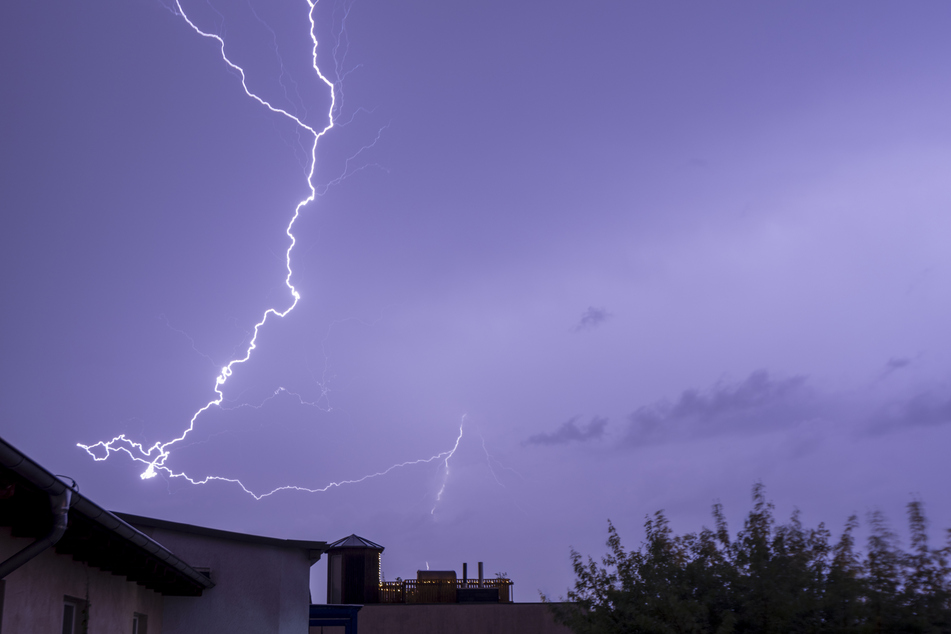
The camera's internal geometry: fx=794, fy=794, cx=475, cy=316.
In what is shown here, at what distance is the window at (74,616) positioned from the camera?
293 inches

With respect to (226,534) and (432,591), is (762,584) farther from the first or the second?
(432,591)

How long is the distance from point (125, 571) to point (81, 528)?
106 inches

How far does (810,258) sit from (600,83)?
9.28 metres

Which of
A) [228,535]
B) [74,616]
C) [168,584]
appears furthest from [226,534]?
[74,616]

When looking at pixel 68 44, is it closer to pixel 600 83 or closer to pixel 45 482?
pixel 600 83

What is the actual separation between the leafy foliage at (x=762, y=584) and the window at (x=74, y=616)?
5.46 meters

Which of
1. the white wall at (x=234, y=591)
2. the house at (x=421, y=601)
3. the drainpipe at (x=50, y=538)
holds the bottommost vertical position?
the house at (x=421, y=601)

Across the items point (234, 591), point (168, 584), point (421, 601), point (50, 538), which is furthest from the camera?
point (421, 601)

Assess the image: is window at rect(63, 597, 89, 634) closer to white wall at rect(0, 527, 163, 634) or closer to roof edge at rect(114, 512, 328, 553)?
white wall at rect(0, 527, 163, 634)

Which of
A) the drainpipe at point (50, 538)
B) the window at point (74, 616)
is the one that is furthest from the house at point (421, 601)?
the drainpipe at point (50, 538)

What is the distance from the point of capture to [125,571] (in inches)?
345

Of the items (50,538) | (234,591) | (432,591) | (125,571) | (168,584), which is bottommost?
(432,591)

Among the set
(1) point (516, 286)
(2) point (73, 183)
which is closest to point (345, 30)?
(1) point (516, 286)

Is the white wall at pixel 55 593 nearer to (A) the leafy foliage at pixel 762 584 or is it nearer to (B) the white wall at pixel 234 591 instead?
(B) the white wall at pixel 234 591
